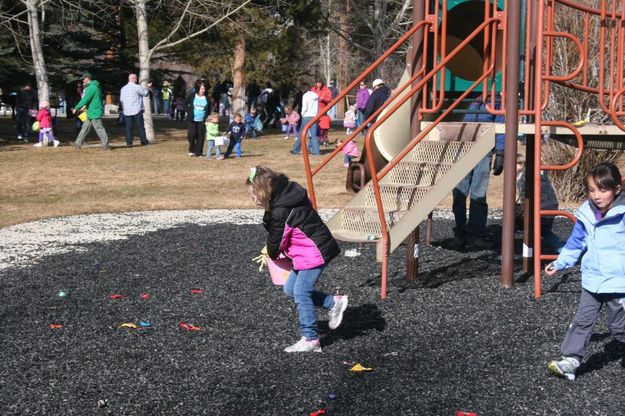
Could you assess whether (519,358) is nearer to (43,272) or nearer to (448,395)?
(448,395)

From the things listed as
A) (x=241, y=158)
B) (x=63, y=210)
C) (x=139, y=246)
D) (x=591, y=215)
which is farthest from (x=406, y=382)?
(x=241, y=158)

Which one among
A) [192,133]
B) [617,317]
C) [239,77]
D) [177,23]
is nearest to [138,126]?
[192,133]

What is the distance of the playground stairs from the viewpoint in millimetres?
7973

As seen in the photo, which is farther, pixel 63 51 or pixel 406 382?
pixel 63 51

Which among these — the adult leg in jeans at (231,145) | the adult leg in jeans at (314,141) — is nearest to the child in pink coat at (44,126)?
the adult leg in jeans at (231,145)

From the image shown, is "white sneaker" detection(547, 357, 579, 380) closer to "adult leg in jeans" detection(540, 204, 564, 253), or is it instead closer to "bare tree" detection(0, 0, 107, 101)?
"adult leg in jeans" detection(540, 204, 564, 253)

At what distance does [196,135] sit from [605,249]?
689 inches

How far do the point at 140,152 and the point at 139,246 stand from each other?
1288 cm

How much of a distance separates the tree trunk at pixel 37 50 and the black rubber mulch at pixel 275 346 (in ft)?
52.8

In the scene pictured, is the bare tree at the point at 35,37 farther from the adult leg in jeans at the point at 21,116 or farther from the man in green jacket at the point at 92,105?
→ the man in green jacket at the point at 92,105

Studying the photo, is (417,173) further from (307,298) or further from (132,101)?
(132,101)

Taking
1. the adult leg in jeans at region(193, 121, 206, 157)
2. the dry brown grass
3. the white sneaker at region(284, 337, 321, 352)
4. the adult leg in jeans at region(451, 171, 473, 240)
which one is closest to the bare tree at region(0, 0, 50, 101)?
the dry brown grass

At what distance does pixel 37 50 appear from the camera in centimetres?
2450

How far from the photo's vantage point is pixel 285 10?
106 feet
